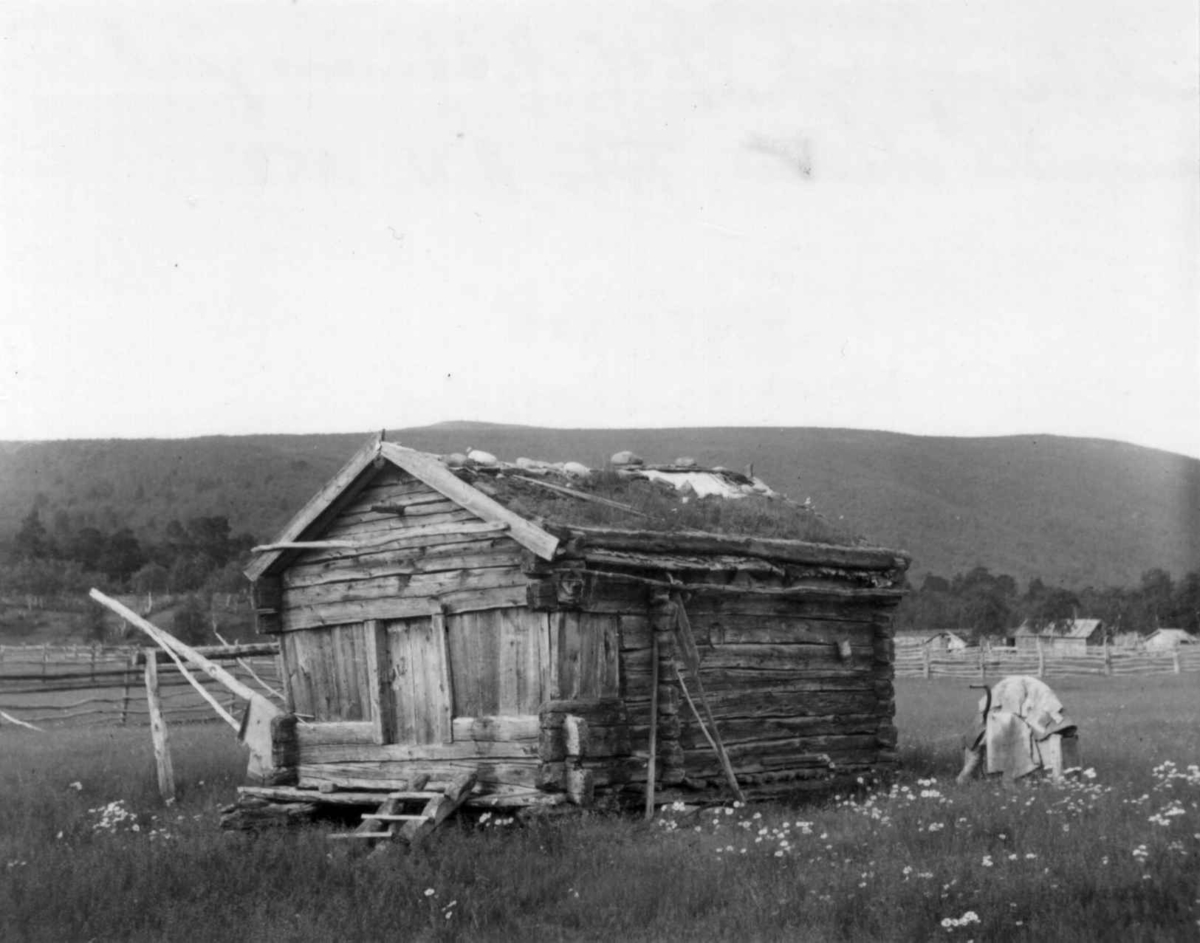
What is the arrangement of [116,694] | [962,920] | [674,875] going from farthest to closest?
1. [116,694]
2. [674,875]
3. [962,920]

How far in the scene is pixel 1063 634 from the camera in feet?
215

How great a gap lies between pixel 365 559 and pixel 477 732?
2.54m

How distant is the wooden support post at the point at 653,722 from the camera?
13.4m

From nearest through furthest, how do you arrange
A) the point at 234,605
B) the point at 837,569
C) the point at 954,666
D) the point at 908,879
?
1. the point at 908,879
2. the point at 837,569
3. the point at 954,666
4. the point at 234,605

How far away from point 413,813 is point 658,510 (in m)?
4.06

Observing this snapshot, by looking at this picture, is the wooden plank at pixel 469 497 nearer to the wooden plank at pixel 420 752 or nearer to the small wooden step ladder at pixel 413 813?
the wooden plank at pixel 420 752

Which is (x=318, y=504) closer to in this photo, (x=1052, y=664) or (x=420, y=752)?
(x=420, y=752)

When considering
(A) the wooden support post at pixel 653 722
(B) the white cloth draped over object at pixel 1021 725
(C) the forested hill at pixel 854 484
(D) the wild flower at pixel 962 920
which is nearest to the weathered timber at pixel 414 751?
(A) the wooden support post at pixel 653 722

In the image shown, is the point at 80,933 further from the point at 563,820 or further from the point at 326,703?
the point at 326,703

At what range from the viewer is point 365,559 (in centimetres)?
1519

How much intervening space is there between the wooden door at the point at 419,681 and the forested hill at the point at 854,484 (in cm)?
5277

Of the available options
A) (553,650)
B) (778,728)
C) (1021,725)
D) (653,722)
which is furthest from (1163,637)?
(553,650)

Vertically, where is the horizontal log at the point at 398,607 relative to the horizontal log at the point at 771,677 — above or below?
above

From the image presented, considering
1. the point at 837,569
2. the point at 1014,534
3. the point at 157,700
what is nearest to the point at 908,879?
the point at 837,569
